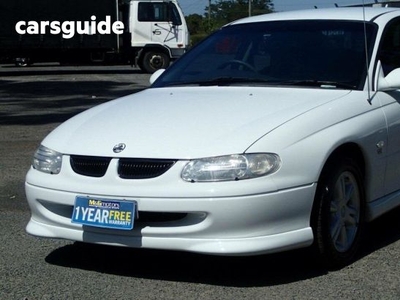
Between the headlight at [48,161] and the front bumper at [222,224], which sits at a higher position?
the headlight at [48,161]

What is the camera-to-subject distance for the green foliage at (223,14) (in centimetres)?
4006

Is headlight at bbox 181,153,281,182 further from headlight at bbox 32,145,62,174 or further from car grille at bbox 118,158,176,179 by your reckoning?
headlight at bbox 32,145,62,174

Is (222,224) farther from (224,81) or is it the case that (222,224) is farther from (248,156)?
(224,81)

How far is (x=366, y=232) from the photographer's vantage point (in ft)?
20.8

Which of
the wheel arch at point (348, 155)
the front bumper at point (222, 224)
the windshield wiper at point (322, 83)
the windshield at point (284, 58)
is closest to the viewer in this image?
the front bumper at point (222, 224)

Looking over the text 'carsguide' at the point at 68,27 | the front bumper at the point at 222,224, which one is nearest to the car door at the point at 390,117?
the front bumper at the point at 222,224

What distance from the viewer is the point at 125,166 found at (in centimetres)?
489

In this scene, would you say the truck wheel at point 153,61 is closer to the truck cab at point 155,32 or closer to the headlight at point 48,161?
the truck cab at point 155,32

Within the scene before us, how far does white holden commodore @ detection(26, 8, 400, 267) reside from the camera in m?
4.74

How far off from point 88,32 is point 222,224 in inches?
956

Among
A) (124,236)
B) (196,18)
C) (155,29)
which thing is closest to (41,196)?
(124,236)

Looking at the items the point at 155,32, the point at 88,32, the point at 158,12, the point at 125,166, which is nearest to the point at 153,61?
the point at 155,32

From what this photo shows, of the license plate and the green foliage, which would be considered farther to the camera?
the green foliage

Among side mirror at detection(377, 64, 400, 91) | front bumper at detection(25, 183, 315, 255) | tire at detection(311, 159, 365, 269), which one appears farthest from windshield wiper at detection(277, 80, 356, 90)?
front bumper at detection(25, 183, 315, 255)
